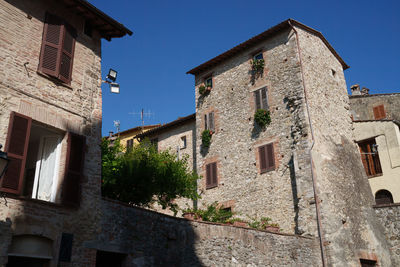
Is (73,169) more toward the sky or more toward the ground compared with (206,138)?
more toward the ground

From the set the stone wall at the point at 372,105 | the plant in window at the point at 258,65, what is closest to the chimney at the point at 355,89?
the stone wall at the point at 372,105

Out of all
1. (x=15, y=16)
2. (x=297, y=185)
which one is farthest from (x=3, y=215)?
(x=297, y=185)

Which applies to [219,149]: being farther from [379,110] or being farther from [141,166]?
[379,110]

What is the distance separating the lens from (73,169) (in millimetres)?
9719

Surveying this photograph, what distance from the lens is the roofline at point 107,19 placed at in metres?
10.8

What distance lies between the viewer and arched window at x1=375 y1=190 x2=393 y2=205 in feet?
66.0

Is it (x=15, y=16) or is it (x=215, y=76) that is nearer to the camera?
(x=15, y=16)

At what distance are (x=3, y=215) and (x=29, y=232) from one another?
0.65 m

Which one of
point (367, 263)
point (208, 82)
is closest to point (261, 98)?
point (208, 82)

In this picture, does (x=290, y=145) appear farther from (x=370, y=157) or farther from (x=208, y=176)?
(x=370, y=157)

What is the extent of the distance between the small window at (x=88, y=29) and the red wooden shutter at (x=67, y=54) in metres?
0.59

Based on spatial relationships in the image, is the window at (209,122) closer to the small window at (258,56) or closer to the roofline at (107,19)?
the small window at (258,56)

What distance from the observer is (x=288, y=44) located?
1973 centimetres

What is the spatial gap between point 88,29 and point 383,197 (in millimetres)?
16715
